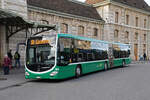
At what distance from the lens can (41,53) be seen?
1166cm

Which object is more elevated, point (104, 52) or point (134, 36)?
point (134, 36)

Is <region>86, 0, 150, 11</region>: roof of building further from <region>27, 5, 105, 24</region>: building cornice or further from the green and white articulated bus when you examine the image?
the green and white articulated bus

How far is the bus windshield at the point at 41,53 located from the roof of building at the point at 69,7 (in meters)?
12.4

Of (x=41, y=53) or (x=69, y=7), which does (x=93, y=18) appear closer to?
(x=69, y=7)

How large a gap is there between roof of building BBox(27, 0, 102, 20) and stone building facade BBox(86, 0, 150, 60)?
74.7 inches

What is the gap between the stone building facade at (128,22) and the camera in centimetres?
3431

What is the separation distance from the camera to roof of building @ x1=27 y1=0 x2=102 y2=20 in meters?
25.0

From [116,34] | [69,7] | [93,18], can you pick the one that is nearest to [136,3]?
[116,34]

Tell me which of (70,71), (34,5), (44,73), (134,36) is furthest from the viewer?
(134,36)

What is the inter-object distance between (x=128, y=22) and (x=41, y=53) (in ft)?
98.0

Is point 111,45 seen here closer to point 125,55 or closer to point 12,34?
point 125,55

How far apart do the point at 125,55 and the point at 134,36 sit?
17.0 metres

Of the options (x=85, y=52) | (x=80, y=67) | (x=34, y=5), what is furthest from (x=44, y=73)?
(x=34, y=5)

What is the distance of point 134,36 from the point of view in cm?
3991
